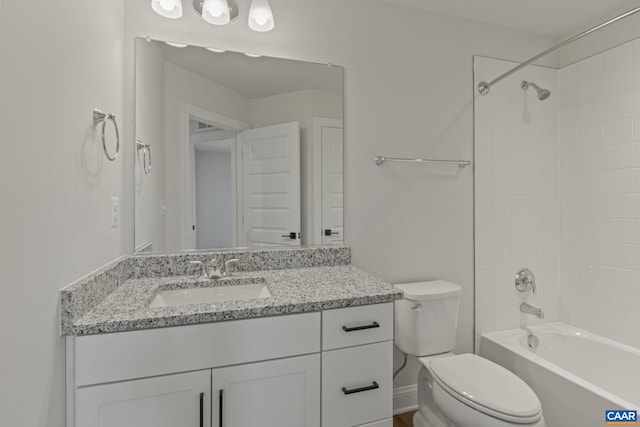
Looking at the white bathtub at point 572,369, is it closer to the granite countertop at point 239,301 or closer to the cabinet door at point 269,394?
the granite countertop at point 239,301

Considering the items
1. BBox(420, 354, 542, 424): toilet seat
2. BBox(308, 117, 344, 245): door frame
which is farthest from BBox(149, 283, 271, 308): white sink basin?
BBox(420, 354, 542, 424): toilet seat

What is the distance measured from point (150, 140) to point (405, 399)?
204 centimetres

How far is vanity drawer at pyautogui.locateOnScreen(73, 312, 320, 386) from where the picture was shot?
3.15ft

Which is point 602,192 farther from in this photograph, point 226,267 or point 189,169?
point 189,169

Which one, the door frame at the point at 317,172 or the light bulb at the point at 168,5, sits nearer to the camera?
the light bulb at the point at 168,5

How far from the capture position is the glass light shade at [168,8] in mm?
1485

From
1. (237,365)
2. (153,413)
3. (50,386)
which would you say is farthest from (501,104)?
(50,386)

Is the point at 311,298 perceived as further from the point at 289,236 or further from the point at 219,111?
the point at 219,111

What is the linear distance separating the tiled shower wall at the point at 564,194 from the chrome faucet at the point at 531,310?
0.04 metres

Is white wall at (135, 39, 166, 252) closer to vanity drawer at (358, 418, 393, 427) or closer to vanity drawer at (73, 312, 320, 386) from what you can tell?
vanity drawer at (73, 312, 320, 386)

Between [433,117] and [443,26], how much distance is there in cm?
59

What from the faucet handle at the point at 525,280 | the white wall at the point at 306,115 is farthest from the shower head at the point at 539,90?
the white wall at the point at 306,115

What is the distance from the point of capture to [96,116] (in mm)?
1166

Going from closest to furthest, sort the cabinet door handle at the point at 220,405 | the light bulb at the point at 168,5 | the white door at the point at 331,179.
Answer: the cabinet door handle at the point at 220,405 < the light bulb at the point at 168,5 < the white door at the point at 331,179
